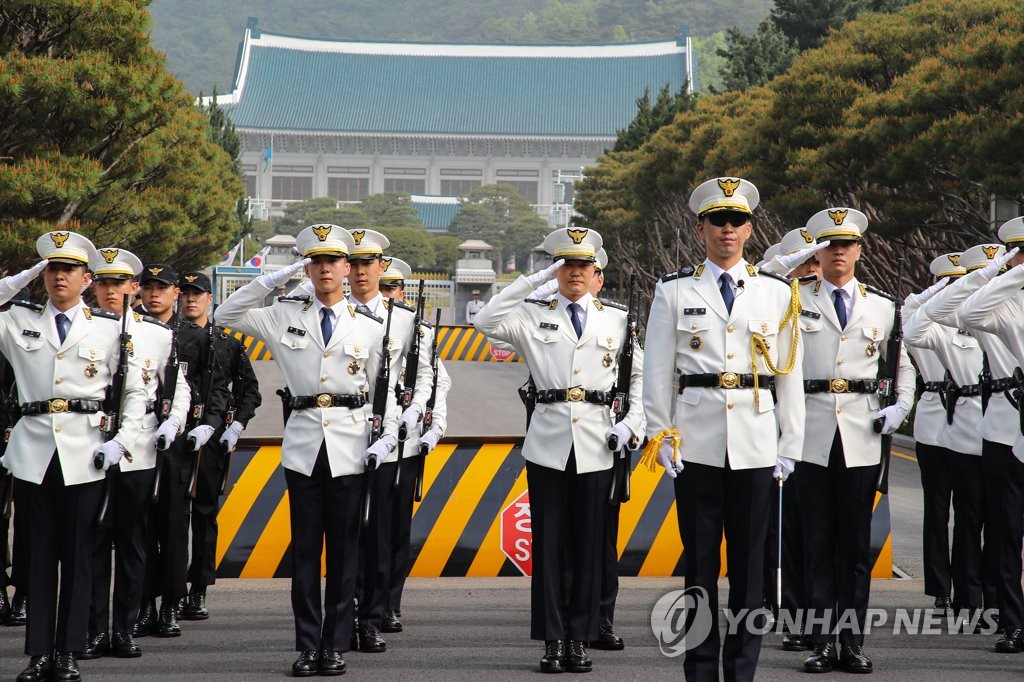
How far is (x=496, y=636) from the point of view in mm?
7016

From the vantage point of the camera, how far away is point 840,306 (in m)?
6.52

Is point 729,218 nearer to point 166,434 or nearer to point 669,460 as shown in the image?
point 669,460

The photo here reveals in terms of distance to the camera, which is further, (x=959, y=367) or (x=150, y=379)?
(x=959, y=367)

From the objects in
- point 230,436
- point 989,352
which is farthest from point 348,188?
point 989,352

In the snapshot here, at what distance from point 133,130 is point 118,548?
38.9ft

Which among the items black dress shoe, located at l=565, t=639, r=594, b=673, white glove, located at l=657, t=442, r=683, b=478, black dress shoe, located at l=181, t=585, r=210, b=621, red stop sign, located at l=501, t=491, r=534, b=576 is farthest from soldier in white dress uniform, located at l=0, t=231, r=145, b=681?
red stop sign, located at l=501, t=491, r=534, b=576

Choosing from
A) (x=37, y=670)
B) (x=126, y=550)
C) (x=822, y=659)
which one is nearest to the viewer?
(x=37, y=670)

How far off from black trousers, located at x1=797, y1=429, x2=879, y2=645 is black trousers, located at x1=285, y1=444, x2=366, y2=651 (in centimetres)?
220

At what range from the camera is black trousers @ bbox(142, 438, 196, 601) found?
7.02 metres

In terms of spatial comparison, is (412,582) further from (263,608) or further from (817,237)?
(817,237)

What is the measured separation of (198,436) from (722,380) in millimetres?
2987

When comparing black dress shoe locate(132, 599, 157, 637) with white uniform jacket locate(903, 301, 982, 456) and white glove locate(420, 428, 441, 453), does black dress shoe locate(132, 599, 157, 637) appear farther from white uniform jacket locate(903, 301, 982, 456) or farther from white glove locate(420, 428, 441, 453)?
white uniform jacket locate(903, 301, 982, 456)

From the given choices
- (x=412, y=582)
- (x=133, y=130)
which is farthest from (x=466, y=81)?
(x=412, y=582)

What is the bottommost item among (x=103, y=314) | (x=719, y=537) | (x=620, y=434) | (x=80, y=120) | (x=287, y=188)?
(x=719, y=537)
